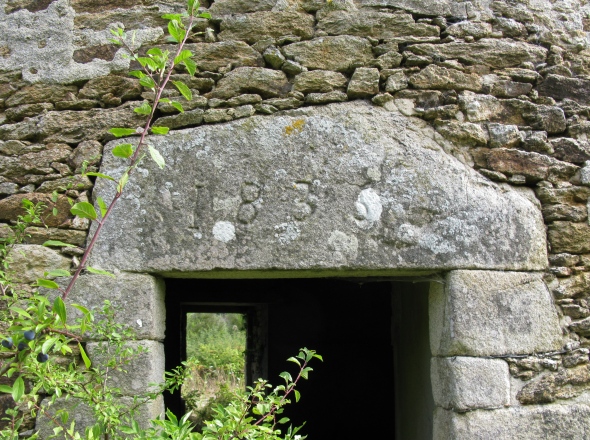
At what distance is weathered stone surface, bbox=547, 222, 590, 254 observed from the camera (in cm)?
231

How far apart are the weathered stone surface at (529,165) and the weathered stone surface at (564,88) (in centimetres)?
29

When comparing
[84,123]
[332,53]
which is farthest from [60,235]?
[332,53]

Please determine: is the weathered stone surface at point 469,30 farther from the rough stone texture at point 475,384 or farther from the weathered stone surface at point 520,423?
the weathered stone surface at point 520,423

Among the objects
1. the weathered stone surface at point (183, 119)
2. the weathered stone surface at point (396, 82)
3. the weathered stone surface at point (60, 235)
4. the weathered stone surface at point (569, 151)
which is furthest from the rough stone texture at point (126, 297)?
the weathered stone surface at point (569, 151)

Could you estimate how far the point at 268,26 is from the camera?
8.03 feet

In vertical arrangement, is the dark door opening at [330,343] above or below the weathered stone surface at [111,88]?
below

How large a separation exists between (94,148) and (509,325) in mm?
1797

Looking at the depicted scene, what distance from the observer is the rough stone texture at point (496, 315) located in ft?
7.16

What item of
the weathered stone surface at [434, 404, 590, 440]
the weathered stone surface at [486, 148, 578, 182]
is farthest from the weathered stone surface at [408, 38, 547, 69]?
the weathered stone surface at [434, 404, 590, 440]

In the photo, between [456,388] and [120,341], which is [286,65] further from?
[456,388]

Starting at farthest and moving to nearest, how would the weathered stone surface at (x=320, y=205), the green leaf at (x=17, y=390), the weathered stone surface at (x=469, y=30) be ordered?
the weathered stone surface at (x=469, y=30)
the weathered stone surface at (x=320, y=205)
the green leaf at (x=17, y=390)

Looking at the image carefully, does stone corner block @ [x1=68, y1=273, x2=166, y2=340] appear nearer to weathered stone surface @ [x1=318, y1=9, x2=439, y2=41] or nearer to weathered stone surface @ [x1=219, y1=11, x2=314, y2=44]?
weathered stone surface @ [x1=219, y1=11, x2=314, y2=44]

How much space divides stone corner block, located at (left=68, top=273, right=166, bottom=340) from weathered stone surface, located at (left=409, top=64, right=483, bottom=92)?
4.43 ft

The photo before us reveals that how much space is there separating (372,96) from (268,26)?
54cm
